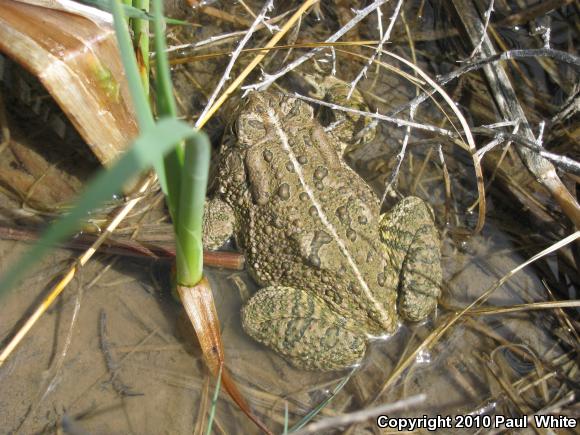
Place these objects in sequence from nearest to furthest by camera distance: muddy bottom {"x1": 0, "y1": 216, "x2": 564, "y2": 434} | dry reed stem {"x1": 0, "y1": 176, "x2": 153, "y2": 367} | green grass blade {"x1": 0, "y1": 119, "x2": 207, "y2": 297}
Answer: green grass blade {"x1": 0, "y1": 119, "x2": 207, "y2": 297}, dry reed stem {"x1": 0, "y1": 176, "x2": 153, "y2": 367}, muddy bottom {"x1": 0, "y1": 216, "x2": 564, "y2": 434}

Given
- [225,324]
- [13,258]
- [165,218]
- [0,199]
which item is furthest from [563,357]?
[0,199]

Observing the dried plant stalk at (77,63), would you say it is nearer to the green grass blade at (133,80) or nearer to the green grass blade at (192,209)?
the green grass blade at (192,209)

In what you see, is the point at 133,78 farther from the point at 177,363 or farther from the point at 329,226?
the point at 177,363

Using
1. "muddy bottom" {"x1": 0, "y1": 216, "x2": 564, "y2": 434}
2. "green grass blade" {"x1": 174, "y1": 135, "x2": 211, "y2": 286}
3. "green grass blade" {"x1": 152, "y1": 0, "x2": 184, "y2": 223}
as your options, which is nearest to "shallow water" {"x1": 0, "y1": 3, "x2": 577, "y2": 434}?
"muddy bottom" {"x1": 0, "y1": 216, "x2": 564, "y2": 434}

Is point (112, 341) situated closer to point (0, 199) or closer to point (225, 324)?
point (225, 324)

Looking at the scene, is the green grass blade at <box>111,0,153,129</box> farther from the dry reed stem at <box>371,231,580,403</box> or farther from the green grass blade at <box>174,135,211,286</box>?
the dry reed stem at <box>371,231,580,403</box>
